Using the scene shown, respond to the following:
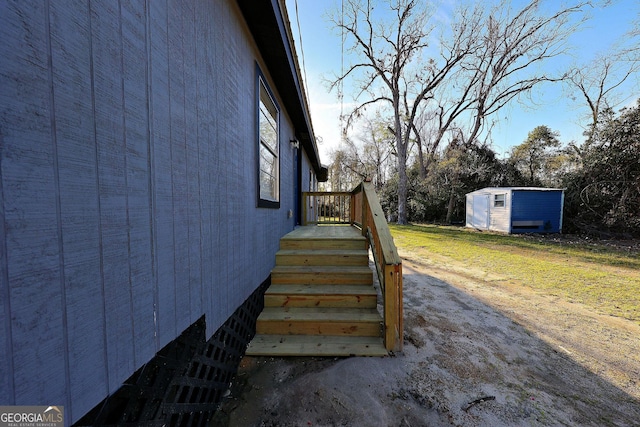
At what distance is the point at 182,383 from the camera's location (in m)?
1.44

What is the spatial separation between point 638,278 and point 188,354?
785 centimetres

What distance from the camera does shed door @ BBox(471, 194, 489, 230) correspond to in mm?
13570

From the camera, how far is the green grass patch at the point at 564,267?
12.6 feet

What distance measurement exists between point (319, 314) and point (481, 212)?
14.7 m

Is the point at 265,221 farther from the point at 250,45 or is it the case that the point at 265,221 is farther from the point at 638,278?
the point at 638,278

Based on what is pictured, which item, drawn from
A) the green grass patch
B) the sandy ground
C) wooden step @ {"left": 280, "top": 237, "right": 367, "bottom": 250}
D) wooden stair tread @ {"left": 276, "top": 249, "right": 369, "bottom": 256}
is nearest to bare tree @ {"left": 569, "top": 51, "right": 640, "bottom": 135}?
the green grass patch

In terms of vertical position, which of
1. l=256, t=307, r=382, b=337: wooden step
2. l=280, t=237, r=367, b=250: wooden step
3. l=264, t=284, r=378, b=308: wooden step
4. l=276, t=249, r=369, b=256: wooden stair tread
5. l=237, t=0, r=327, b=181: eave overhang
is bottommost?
l=256, t=307, r=382, b=337: wooden step

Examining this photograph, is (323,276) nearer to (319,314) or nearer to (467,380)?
(319,314)

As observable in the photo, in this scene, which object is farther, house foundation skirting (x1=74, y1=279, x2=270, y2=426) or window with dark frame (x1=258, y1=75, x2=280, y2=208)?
window with dark frame (x1=258, y1=75, x2=280, y2=208)

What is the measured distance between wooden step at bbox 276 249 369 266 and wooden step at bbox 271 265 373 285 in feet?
0.62

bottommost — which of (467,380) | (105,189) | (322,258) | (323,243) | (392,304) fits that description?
(467,380)

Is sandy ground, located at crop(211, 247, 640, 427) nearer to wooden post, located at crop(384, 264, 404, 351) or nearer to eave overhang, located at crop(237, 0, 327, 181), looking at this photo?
wooden post, located at crop(384, 264, 404, 351)

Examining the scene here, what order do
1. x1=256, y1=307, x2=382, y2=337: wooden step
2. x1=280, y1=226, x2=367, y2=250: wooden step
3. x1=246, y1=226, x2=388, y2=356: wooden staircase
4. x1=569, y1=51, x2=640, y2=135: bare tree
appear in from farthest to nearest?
x1=569, y1=51, x2=640, y2=135: bare tree → x1=280, y1=226, x2=367, y2=250: wooden step → x1=256, y1=307, x2=382, y2=337: wooden step → x1=246, y1=226, x2=388, y2=356: wooden staircase

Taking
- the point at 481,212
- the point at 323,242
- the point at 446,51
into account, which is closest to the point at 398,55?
the point at 446,51
